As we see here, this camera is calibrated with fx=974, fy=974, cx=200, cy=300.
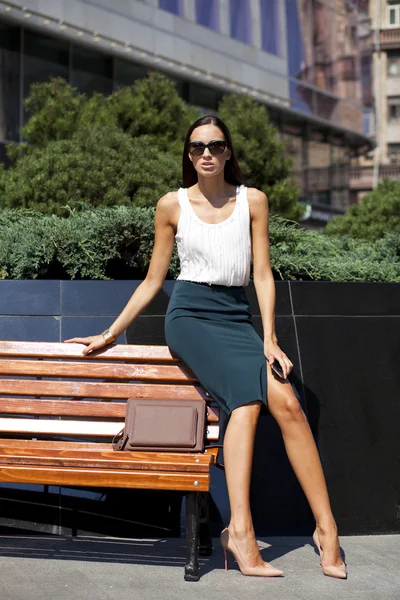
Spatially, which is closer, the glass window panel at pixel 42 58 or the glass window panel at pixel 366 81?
the glass window panel at pixel 42 58

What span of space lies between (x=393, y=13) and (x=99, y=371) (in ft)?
187

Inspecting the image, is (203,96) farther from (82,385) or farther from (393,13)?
(393,13)

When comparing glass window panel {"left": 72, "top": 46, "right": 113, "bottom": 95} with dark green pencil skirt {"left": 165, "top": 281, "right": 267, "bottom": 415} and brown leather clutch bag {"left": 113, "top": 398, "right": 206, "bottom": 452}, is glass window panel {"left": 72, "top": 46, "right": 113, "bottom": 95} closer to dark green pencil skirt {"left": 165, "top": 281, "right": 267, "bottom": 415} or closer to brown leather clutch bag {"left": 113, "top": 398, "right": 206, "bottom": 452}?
dark green pencil skirt {"left": 165, "top": 281, "right": 267, "bottom": 415}

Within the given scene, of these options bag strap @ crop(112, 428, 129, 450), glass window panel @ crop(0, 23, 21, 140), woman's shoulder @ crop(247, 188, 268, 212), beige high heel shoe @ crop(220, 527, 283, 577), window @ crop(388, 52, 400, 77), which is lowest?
beige high heel shoe @ crop(220, 527, 283, 577)

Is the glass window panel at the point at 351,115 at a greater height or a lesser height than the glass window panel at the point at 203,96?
greater

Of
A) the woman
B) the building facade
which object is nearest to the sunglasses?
the woman

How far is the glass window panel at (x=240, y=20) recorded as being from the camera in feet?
85.7

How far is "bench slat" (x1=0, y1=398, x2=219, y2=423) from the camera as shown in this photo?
179 inches

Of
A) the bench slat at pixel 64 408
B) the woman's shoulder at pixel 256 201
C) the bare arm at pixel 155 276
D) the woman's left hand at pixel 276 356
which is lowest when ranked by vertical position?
the bench slat at pixel 64 408

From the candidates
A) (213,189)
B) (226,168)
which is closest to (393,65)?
(226,168)

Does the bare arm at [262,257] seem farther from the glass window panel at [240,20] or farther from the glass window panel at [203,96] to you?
the glass window panel at [240,20]

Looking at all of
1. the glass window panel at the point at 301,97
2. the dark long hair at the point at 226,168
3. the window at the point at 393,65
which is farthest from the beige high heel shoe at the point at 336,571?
the window at the point at 393,65

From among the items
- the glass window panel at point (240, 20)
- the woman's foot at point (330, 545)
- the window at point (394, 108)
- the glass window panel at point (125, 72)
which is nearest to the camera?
the woman's foot at point (330, 545)

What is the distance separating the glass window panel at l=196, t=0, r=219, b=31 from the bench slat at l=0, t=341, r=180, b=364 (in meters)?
21.3
